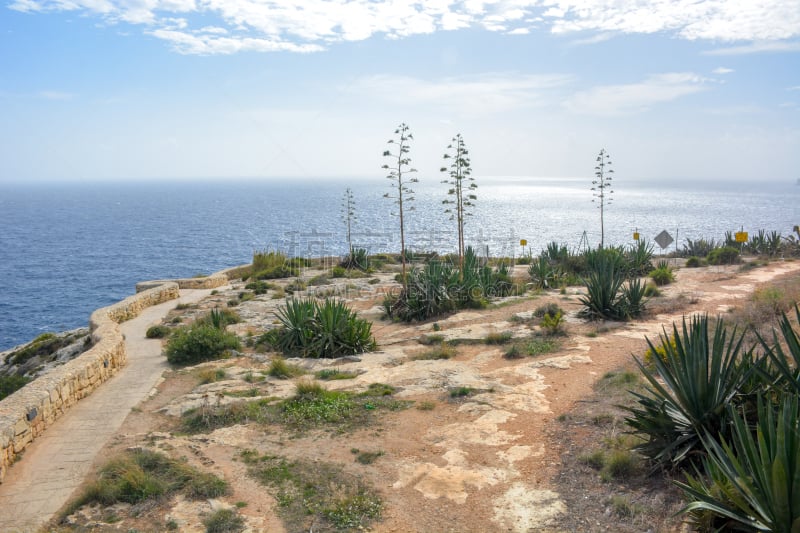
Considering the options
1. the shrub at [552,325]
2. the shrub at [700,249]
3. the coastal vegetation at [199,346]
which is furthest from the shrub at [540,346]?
the shrub at [700,249]

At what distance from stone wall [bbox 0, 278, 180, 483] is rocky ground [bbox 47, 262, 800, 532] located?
114 centimetres

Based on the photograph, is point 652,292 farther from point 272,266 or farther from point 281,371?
point 272,266

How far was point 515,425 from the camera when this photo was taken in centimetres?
697

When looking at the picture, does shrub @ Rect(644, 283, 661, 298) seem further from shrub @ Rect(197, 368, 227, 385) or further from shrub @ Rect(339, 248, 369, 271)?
shrub @ Rect(339, 248, 369, 271)

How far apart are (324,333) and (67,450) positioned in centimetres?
523

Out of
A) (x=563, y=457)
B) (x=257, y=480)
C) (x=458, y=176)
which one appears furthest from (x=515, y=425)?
(x=458, y=176)

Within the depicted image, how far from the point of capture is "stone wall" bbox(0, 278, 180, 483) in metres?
6.89

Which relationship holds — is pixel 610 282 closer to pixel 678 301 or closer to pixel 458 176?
pixel 678 301

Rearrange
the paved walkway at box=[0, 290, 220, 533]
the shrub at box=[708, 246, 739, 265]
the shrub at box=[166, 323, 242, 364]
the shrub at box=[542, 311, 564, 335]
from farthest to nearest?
the shrub at box=[708, 246, 739, 265], the shrub at box=[542, 311, 564, 335], the shrub at box=[166, 323, 242, 364], the paved walkway at box=[0, 290, 220, 533]

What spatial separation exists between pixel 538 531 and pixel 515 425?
97.2 inches

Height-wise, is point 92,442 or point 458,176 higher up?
point 458,176

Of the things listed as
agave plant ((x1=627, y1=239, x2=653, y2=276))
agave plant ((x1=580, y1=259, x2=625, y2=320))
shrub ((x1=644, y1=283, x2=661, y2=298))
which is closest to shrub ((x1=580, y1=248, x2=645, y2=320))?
agave plant ((x1=580, y1=259, x2=625, y2=320))

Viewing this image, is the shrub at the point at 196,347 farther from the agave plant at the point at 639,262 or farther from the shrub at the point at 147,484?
the agave plant at the point at 639,262

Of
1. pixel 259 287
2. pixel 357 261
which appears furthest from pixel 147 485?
pixel 357 261
